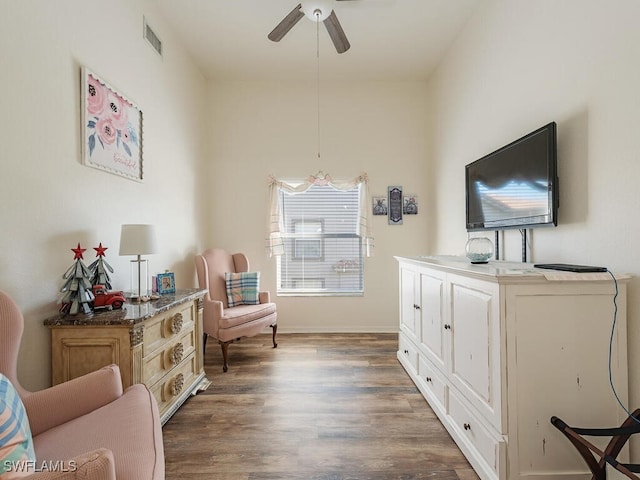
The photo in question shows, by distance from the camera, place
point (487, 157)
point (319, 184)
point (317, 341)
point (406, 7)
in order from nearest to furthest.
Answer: point (487, 157), point (406, 7), point (317, 341), point (319, 184)

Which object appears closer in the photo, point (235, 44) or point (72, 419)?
point (72, 419)

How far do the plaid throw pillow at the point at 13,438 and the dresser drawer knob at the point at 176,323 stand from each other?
1.05 m

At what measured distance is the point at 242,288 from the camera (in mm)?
3424

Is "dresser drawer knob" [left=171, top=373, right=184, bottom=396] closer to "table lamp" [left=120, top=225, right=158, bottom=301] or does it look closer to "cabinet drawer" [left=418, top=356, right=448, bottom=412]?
"table lamp" [left=120, top=225, right=158, bottom=301]

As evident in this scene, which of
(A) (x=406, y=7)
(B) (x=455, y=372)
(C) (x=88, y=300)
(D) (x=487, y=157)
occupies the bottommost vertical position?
(B) (x=455, y=372)

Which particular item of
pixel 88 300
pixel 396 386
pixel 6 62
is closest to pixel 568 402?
pixel 396 386

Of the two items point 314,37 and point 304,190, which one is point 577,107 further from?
point 304,190

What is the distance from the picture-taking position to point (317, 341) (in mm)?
3551

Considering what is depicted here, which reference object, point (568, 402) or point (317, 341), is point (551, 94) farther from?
point (317, 341)

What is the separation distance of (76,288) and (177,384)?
92 cm

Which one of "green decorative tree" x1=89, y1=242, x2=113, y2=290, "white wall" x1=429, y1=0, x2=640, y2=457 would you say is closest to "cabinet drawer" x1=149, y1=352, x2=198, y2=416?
"green decorative tree" x1=89, y1=242, x2=113, y2=290

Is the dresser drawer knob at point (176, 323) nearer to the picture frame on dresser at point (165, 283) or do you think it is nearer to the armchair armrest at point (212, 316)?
the picture frame on dresser at point (165, 283)

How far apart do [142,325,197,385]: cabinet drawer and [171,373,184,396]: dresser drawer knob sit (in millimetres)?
93

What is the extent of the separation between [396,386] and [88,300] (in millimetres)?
2206
